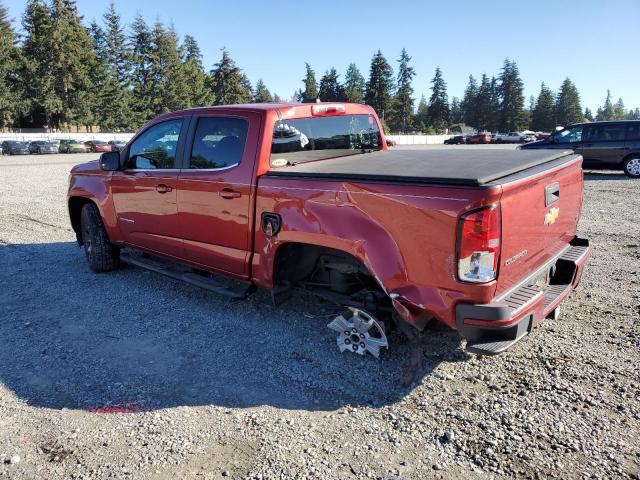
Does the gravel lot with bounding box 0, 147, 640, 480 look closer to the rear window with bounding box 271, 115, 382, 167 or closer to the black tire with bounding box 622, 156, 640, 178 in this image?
the rear window with bounding box 271, 115, 382, 167

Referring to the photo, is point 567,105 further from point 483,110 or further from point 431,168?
point 431,168

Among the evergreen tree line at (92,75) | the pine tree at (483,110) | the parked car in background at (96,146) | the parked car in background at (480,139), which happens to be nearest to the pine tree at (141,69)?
the evergreen tree line at (92,75)

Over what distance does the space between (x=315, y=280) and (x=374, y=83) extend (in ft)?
317

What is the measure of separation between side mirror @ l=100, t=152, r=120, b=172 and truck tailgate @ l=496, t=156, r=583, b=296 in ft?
14.2

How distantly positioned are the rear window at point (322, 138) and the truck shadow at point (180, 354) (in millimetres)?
1532

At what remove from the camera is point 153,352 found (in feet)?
12.8

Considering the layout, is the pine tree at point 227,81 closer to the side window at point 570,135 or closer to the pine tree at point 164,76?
the pine tree at point 164,76

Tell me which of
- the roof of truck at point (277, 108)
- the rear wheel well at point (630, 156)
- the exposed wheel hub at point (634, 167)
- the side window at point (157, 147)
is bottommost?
the exposed wheel hub at point (634, 167)

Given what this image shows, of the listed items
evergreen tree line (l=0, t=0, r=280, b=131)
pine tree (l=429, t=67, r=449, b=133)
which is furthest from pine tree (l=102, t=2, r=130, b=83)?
pine tree (l=429, t=67, r=449, b=133)

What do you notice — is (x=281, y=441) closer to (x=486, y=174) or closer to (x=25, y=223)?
(x=486, y=174)

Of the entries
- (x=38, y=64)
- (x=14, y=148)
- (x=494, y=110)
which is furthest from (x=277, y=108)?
(x=494, y=110)

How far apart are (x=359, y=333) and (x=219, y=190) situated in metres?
1.72

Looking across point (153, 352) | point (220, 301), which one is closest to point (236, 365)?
point (153, 352)

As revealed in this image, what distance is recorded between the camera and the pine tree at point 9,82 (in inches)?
2318
